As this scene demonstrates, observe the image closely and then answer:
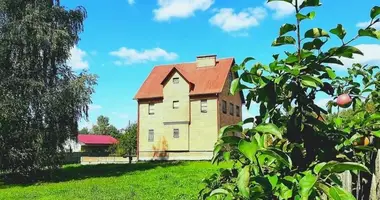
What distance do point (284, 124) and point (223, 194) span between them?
309mm

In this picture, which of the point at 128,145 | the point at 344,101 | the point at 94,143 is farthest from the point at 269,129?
the point at 94,143

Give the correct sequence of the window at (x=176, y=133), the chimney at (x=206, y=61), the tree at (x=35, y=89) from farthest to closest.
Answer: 1. the chimney at (x=206, y=61)
2. the window at (x=176, y=133)
3. the tree at (x=35, y=89)

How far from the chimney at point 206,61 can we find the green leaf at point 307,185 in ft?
97.2

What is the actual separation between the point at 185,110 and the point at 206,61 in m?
4.59

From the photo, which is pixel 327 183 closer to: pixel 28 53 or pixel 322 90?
pixel 322 90

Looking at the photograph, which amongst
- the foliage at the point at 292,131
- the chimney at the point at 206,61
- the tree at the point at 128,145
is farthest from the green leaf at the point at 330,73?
the tree at the point at 128,145

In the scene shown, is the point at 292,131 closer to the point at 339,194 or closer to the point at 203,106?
the point at 339,194

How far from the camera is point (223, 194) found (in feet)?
3.93

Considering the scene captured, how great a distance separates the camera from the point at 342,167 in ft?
3.09

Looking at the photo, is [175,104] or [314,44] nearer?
[314,44]

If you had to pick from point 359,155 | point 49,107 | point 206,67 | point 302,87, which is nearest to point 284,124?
point 302,87

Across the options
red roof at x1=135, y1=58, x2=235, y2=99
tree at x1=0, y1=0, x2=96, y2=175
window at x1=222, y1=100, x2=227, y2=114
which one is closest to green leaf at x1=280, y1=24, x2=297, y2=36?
tree at x1=0, y1=0, x2=96, y2=175

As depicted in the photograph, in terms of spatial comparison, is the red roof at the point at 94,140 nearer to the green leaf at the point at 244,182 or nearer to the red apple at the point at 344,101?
the red apple at the point at 344,101

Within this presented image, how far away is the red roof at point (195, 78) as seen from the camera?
94.3 feet
